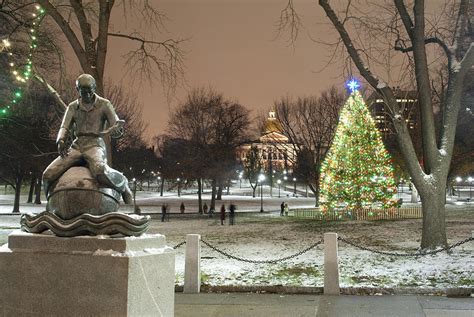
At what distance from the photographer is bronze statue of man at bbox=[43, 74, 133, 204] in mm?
6188

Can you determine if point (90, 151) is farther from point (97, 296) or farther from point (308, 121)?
point (308, 121)

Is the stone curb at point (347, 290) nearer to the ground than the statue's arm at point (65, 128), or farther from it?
nearer to the ground

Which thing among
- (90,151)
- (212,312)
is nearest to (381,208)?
(212,312)

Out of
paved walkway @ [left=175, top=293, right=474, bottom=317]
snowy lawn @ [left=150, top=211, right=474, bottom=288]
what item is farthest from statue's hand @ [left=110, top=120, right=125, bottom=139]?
snowy lawn @ [left=150, top=211, right=474, bottom=288]

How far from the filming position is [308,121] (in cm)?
5144

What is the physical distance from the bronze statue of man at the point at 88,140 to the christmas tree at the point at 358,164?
26574mm

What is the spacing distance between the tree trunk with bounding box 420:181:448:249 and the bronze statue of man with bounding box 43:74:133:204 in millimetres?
11204

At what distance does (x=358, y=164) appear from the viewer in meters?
31.8

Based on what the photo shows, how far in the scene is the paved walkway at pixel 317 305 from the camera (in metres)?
8.63

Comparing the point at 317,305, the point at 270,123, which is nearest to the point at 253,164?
the point at 270,123

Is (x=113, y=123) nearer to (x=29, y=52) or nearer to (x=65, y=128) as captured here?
(x=65, y=128)

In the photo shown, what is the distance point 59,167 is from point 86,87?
3.57ft

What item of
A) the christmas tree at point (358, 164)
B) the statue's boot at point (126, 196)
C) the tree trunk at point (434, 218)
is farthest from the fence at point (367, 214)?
the statue's boot at point (126, 196)

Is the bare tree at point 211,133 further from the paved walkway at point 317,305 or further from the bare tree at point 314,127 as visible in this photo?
the paved walkway at point 317,305
